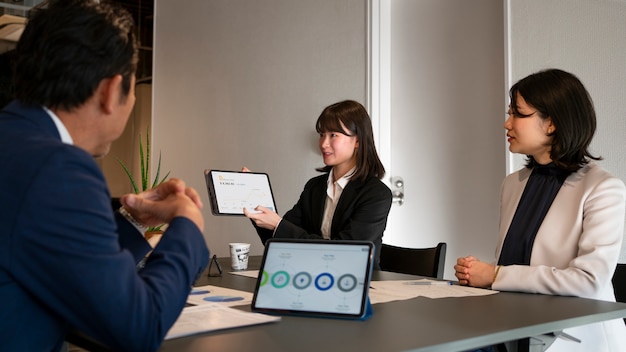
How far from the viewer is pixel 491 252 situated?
3430 millimetres

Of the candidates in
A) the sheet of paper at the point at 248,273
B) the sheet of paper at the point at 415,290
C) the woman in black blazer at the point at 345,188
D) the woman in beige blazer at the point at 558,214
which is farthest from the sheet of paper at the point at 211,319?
the woman in black blazer at the point at 345,188

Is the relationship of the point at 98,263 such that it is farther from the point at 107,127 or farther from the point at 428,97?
the point at 428,97

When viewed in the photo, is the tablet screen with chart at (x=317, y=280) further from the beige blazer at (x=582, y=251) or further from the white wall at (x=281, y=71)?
the white wall at (x=281, y=71)

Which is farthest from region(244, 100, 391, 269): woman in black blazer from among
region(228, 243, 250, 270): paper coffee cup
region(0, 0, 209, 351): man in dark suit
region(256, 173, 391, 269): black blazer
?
region(0, 0, 209, 351): man in dark suit

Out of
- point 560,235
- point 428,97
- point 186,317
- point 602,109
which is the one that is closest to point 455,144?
point 428,97

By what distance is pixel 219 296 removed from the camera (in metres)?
1.68

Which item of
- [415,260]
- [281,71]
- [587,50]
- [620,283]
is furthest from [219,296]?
[281,71]

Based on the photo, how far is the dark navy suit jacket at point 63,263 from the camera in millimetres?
873

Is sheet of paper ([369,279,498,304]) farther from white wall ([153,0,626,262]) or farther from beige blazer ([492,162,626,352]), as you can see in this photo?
white wall ([153,0,626,262])

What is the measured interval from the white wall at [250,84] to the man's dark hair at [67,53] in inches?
117

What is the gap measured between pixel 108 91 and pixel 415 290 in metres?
1.09

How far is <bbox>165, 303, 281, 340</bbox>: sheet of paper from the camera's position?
4.03 ft

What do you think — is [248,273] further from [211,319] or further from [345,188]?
[211,319]

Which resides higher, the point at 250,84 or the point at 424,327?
the point at 250,84
